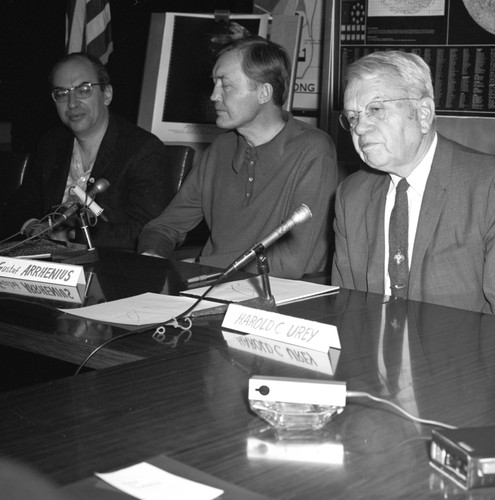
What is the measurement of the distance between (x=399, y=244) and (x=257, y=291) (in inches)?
18.1

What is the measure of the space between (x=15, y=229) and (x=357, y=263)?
195 cm

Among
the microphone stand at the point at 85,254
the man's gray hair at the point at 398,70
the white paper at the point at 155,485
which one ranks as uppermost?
the man's gray hair at the point at 398,70

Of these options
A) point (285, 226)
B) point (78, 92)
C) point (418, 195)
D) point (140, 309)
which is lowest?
point (140, 309)

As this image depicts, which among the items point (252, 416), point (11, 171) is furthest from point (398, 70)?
point (11, 171)

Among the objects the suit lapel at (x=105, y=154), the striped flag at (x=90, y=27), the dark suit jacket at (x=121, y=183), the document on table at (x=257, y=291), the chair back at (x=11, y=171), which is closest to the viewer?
the document on table at (x=257, y=291)

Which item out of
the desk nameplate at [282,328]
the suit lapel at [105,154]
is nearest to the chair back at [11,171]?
the suit lapel at [105,154]

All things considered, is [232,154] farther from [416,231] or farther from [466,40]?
[466,40]

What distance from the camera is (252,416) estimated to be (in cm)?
128

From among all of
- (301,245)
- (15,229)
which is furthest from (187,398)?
(15,229)

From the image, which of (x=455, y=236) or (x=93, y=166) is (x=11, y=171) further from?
(x=455, y=236)

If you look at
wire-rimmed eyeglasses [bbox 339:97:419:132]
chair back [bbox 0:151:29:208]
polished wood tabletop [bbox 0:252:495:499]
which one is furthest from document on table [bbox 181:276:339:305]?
chair back [bbox 0:151:29:208]

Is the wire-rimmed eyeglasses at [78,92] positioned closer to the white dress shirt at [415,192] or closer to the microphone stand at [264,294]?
the white dress shirt at [415,192]

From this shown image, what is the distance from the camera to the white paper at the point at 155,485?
0.97 metres

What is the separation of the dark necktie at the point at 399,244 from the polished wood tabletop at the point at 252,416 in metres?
0.52
